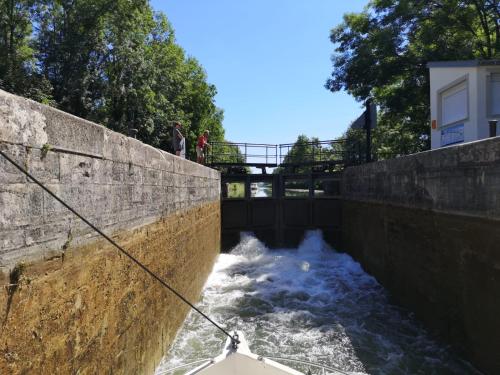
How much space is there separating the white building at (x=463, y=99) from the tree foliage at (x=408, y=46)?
195 inches

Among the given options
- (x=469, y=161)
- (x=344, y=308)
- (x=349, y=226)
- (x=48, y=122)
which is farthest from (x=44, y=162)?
(x=349, y=226)

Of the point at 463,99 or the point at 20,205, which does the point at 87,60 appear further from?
the point at 20,205

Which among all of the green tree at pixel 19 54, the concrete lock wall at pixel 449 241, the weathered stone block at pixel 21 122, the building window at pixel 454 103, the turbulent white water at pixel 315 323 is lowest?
the turbulent white water at pixel 315 323

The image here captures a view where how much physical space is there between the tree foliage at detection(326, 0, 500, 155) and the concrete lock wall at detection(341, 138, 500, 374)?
7.18m

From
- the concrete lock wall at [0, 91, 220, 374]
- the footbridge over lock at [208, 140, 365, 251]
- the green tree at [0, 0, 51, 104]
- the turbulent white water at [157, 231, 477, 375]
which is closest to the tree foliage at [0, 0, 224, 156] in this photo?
the green tree at [0, 0, 51, 104]

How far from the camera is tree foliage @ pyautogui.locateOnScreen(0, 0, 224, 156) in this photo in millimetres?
16078

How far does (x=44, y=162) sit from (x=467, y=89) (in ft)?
29.5

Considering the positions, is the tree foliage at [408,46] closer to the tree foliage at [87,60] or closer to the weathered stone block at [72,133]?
the tree foliage at [87,60]

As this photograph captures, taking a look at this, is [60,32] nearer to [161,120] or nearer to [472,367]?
[161,120]

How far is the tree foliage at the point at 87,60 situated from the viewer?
16078mm

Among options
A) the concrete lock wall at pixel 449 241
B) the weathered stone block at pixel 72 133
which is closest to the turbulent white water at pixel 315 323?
the concrete lock wall at pixel 449 241

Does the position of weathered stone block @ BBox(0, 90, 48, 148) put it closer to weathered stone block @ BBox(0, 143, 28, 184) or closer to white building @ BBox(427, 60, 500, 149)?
weathered stone block @ BBox(0, 143, 28, 184)

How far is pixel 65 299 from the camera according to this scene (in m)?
2.71

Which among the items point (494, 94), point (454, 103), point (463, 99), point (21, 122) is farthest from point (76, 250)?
point (454, 103)
